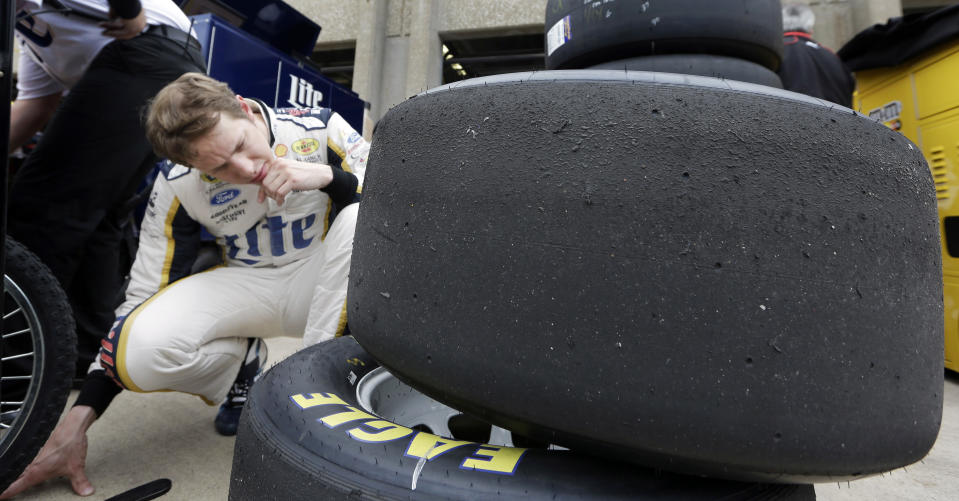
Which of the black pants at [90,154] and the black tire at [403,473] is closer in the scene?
the black tire at [403,473]

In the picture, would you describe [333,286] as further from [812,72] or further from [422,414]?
[812,72]

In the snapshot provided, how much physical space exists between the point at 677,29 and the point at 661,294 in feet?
1.97

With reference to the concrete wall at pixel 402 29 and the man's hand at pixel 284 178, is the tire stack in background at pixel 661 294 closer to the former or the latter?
the man's hand at pixel 284 178

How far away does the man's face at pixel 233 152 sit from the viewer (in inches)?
38.4

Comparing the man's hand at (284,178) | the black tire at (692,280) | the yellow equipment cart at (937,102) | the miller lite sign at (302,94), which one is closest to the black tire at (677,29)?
the black tire at (692,280)

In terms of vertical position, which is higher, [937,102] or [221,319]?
[937,102]

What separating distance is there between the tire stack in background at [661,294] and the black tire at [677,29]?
41 cm

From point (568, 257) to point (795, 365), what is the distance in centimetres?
21

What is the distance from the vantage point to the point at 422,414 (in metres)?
0.86

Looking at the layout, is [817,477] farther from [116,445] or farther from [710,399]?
[116,445]

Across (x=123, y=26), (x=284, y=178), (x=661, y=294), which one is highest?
(x=123, y=26)

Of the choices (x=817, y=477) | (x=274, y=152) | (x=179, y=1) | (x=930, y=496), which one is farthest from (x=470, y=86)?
(x=179, y=1)

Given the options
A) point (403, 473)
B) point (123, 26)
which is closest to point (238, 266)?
point (123, 26)

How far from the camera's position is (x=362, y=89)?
6086 millimetres
